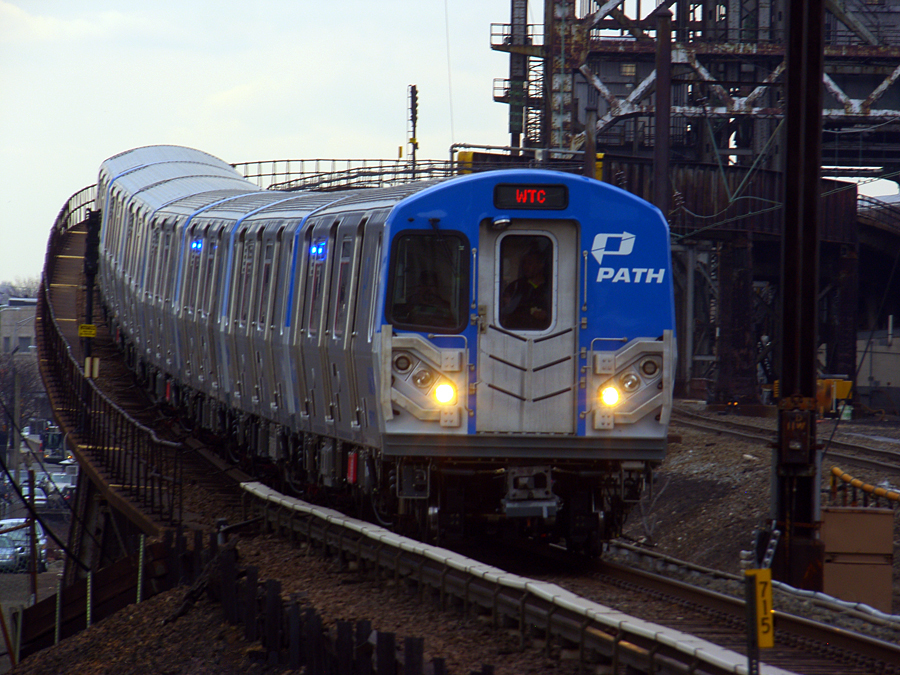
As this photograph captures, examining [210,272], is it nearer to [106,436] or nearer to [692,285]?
[106,436]

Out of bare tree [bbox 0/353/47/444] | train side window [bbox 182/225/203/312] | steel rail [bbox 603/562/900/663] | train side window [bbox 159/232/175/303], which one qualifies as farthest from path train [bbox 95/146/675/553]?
bare tree [bbox 0/353/47/444]

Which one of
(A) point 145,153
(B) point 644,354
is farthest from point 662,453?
(A) point 145,153

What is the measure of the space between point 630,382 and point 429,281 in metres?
1.89

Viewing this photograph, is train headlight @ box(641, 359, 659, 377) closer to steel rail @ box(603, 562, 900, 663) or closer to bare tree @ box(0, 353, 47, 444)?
steel rail @ box(603, 562, 900, 663)

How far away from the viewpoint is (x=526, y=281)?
10125 millimetres

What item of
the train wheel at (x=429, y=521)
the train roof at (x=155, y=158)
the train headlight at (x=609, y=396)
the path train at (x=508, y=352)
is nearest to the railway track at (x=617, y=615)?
the train wheel at (x=429, y=521)

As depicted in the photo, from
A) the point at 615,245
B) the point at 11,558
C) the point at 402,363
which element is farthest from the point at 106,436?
the point at 11,558

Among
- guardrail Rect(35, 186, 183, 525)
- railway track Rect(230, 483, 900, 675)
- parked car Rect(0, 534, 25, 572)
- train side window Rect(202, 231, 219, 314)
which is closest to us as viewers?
railway track Rect(230, 483, 900, 675)

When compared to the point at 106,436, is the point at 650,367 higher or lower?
higher

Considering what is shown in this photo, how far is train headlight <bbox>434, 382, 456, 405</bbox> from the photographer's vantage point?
9859 mm

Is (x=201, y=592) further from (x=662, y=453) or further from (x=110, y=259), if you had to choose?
(x=110, y=259)

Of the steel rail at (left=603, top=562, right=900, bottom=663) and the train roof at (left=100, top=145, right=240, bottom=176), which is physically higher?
the train roof at (left=100, top=145, right=240, bottom=176)

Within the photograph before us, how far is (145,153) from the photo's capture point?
30922 mm

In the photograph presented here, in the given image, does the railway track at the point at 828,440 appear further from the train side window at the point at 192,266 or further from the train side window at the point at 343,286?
the train side window at the point at 192,266
